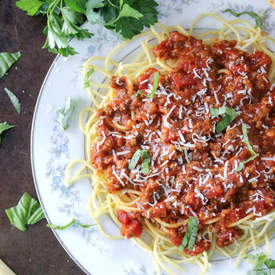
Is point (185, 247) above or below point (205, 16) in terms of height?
below

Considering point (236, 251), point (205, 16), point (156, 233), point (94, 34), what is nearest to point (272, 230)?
point (236, 251)

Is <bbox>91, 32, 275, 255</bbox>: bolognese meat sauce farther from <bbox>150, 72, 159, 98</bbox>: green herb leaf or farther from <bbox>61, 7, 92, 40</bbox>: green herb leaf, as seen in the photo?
<bbox>61, 7, 92, 40</bbox>: green herb leaf

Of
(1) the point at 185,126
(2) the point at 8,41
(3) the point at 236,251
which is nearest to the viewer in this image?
(1) the point at 185,126

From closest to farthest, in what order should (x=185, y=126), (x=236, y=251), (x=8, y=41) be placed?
(x=185, y=126)
(x=236, y=251)
(x=8, y=41)

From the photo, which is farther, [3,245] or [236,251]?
[3,245]

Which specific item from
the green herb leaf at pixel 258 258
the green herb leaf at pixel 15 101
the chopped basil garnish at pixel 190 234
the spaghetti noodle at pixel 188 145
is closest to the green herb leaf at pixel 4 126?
the green herb leaf at pixel 15 101

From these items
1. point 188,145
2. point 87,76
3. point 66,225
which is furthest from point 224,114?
point 66,225

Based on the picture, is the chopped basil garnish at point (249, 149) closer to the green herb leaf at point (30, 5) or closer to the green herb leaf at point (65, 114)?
the green herb leaf at point (65, 114)

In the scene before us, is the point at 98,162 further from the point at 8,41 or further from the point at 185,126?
the point at 8,41
